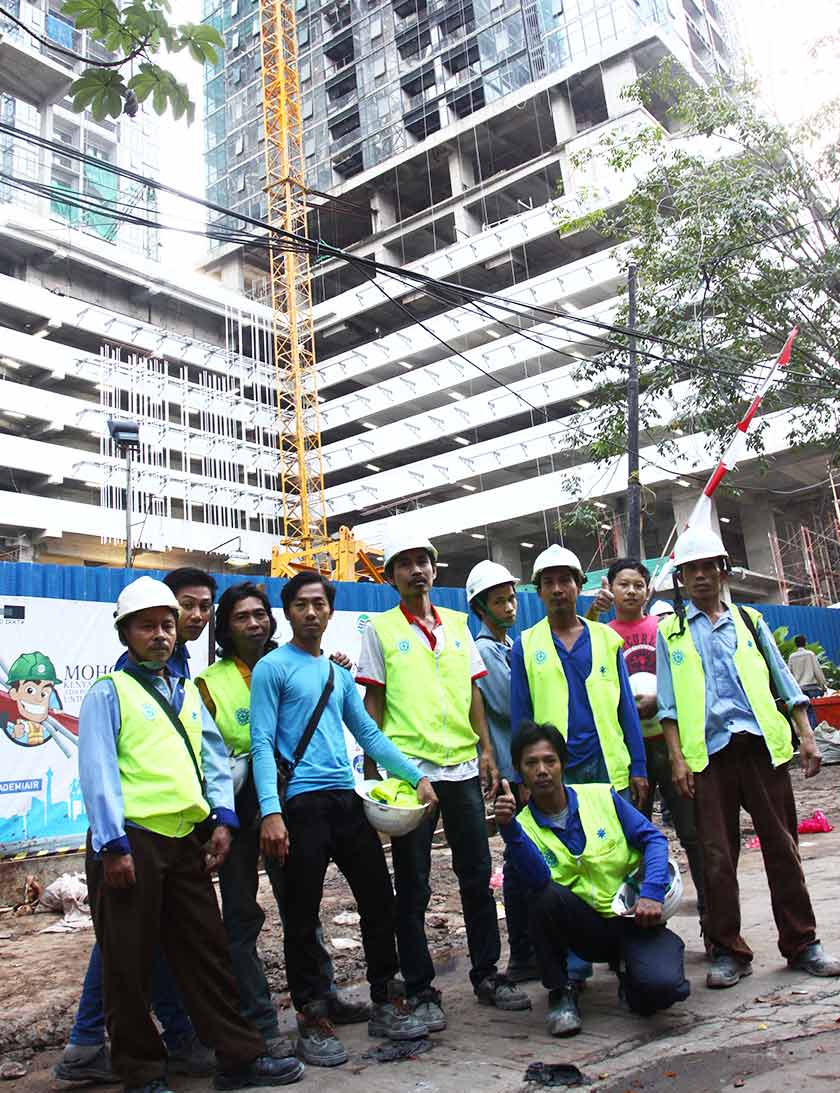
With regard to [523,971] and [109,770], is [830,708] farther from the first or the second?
[109,770]

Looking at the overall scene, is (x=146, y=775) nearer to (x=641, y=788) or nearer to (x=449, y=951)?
(x=641, y=788)

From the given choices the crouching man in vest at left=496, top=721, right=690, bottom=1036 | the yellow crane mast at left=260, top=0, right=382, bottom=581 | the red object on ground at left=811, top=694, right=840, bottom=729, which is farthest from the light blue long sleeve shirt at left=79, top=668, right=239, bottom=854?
the yellow crane mast at left=260, top=0, right=382, bottom=581

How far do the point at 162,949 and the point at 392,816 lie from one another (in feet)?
2.88

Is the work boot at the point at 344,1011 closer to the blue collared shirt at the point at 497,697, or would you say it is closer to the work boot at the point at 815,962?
the blue collared shirt at the point at 497,697

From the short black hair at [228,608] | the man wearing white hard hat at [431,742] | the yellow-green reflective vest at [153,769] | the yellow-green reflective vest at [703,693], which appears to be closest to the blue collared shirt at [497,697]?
the man wearing white hard hat at [431,742]

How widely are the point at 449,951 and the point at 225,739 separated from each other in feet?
7.03

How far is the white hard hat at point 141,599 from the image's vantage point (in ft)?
10.4

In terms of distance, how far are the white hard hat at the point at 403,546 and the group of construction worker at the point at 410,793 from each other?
0.04 ft

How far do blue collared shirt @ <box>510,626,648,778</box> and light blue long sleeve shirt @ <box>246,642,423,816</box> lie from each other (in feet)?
2.05

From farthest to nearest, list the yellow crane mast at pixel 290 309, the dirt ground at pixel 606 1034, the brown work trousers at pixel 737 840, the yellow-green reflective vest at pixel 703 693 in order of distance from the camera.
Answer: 1. the yellow crane mast at pixel 290 309
2. the yellow-green reflective vest at pixel 703 693
3. the brown work trousers at pixel 737 840
4. the dirt ground at pixel 606 1034

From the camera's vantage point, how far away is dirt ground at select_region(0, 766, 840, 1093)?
281 centimetres

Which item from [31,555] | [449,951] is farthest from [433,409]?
A: [449,951]

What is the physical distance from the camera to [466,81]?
46.9 metres

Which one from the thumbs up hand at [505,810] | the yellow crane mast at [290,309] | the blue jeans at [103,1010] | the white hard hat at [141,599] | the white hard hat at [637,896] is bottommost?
the blue jeans at [103,1010]
